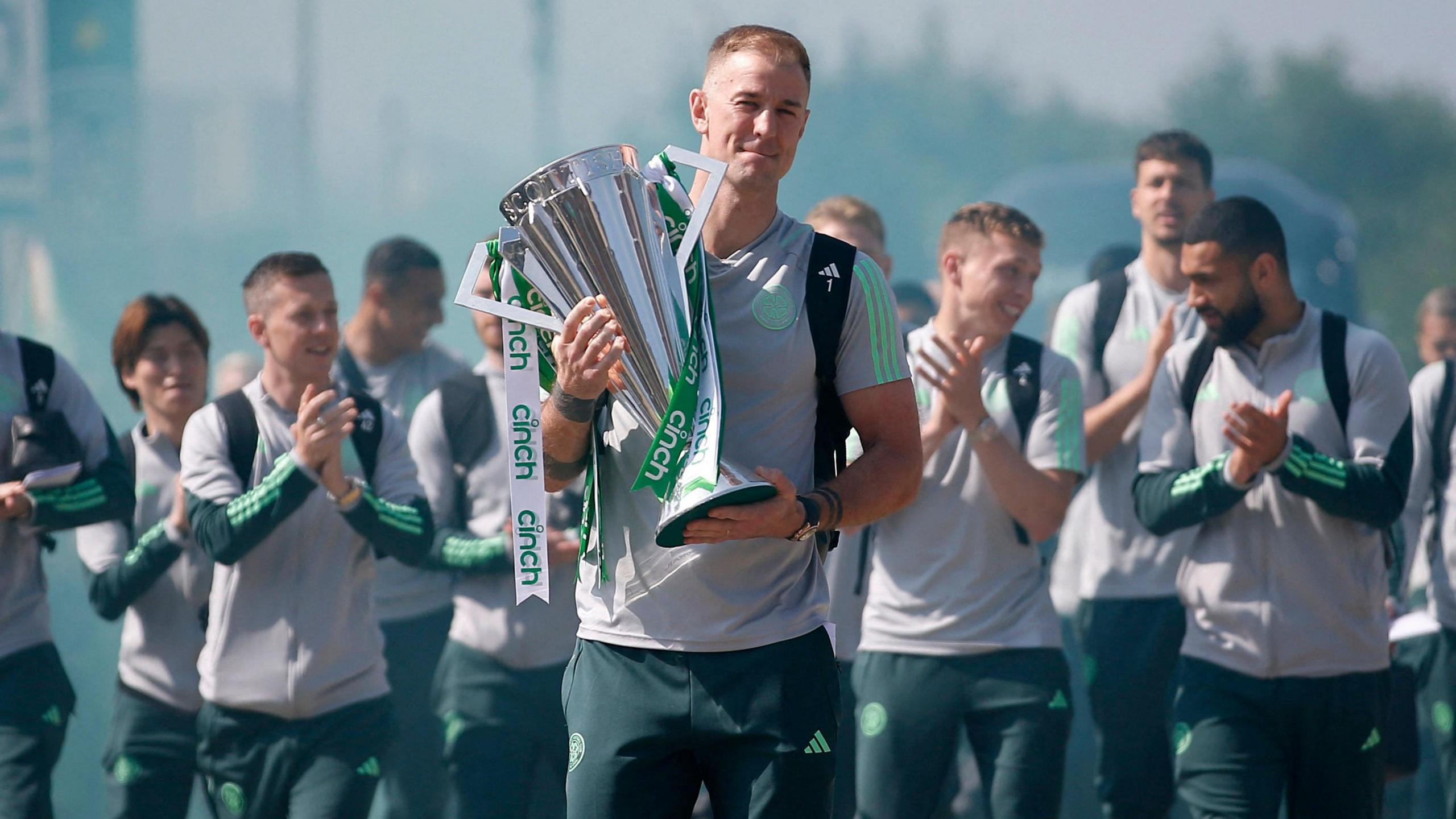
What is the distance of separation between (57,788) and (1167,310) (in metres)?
7.14

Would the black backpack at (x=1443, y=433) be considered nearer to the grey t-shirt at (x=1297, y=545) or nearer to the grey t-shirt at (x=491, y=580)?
the grey t-shirt at (x=1297, y=545)

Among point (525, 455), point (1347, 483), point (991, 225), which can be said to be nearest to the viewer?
point (525, 455)

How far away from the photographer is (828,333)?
327 cm

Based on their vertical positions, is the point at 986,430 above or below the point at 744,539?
above

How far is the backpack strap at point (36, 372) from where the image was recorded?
207 inches

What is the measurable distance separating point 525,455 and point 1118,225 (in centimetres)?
981

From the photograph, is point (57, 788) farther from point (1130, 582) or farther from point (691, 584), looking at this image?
point (691, 584)

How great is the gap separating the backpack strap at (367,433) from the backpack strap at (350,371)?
199 centimetres

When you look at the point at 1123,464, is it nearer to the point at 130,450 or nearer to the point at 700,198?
the point at 700,198

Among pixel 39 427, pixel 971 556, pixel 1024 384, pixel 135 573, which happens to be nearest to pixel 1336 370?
pixel 1024 384

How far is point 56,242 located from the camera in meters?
11.9

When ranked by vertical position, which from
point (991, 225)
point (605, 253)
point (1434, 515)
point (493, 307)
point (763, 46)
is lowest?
point (1434, 515)

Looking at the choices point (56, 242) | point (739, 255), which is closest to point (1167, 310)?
point (739, 255)

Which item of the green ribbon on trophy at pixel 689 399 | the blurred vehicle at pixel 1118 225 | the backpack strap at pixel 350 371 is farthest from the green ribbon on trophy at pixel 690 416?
the blurred vehicle at pixel 1118 225
